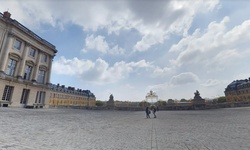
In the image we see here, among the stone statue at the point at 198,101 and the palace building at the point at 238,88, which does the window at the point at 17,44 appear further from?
the palace building at the point at 238,88

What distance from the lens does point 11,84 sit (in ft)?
90.1

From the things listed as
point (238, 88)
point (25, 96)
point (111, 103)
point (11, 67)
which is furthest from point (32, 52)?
point (238, 88)

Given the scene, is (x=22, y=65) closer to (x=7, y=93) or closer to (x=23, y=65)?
(x=23, y=65)

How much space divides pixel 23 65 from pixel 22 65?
23 centimetres

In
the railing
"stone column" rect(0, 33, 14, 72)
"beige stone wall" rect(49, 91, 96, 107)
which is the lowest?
"beige stone wall" rect(49, 91, 96, 107)

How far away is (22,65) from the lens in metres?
30.1

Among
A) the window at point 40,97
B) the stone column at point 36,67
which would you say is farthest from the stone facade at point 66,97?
the stone column at point 36,67

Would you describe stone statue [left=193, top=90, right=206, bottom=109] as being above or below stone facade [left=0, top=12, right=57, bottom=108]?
below

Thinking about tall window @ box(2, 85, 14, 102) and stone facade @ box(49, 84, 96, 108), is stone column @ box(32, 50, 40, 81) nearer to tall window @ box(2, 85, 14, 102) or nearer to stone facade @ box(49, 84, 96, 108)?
tall window @ box(2, 85, 14, 102)

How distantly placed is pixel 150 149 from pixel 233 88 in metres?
109

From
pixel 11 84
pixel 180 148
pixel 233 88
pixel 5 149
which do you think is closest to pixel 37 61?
pixel 11 84

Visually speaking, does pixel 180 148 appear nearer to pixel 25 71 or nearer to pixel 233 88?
pixel 25 71

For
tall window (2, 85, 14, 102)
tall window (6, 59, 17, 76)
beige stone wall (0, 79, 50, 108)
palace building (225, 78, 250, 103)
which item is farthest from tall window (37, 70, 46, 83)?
palace building (225, 78, 250, 103)

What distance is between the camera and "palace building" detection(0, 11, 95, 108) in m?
26.8
